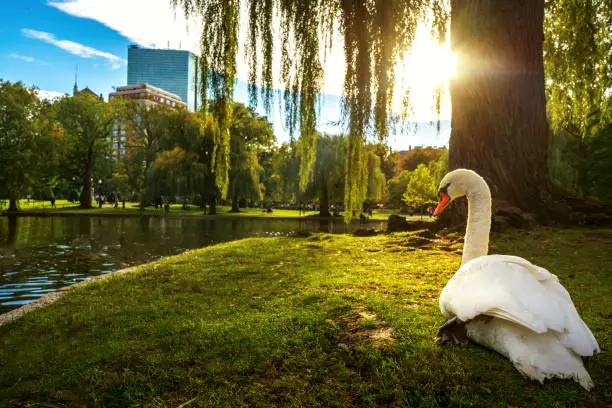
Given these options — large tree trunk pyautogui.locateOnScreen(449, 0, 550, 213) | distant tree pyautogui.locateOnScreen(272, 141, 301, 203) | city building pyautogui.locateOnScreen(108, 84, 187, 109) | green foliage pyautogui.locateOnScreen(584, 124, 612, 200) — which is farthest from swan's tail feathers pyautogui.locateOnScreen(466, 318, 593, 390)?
city building pyautogui.locateOnScreen(108, 84, 187, 109)

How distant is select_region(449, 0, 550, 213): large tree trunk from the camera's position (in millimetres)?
6680

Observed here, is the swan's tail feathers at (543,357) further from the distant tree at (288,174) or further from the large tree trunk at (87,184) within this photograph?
the large tree trunk at (87,184)

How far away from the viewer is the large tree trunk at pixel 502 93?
6.68 meters

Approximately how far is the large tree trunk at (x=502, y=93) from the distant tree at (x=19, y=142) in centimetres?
3599

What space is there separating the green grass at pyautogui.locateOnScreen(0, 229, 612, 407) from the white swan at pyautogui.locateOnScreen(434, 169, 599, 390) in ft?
0.41

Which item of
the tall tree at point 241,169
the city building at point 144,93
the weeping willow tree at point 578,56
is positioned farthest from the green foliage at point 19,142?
the city building at point 144,93

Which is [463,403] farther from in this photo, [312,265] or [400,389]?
[312,265]

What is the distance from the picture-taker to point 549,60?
31.9ft

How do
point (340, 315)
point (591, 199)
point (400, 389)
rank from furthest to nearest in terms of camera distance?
point (591, 199) < point (340, 315) < point (400, 389)

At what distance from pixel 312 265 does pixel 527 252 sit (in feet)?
10.8

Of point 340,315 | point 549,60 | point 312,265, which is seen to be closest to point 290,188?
point 549,60

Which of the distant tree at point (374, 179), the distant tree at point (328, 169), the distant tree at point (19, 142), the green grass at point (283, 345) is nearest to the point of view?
the green grass at point (283, 345)

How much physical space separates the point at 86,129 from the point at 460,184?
178 ft

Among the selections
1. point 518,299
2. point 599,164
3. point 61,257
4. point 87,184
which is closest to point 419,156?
point 599,164
